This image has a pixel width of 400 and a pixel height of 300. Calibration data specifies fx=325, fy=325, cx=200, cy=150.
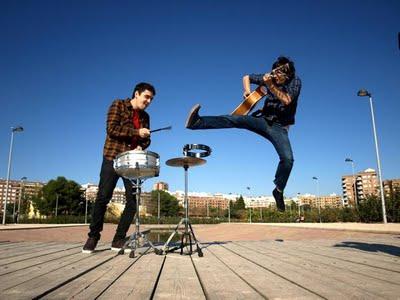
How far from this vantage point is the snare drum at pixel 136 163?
438cm

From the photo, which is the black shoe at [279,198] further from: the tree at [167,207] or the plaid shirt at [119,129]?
the tree at [167,207]

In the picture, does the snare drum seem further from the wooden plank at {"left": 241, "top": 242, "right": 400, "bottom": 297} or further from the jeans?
the wooden plank at {"left": 241, "top": 242, "right": 400, "bottom": 297}

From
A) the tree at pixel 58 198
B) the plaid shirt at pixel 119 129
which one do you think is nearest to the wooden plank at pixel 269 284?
the plaid shirt at pixel 119 129

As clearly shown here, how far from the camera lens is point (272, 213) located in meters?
61.2

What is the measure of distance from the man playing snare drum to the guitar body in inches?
52.9

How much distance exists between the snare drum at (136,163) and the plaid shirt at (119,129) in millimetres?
421

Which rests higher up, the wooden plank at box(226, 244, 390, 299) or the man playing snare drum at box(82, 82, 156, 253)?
the man playing snare drum at box(82, 82, 156, 253)

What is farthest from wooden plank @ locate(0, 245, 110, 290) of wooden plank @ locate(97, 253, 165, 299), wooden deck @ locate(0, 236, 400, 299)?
wooden plank @ locate(97, 253, 165, 299)

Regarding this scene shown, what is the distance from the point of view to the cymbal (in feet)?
15.5

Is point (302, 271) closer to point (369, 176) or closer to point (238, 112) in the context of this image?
point (238, 112)

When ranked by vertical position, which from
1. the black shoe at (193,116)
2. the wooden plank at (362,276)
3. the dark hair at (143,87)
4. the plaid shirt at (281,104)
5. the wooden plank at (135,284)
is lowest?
the wooden plank at (362,276)

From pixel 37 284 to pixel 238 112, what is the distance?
3.29 meters

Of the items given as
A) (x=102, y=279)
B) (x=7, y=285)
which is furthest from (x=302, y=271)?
(x=7, y=285)

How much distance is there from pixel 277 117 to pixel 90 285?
3308 mm
